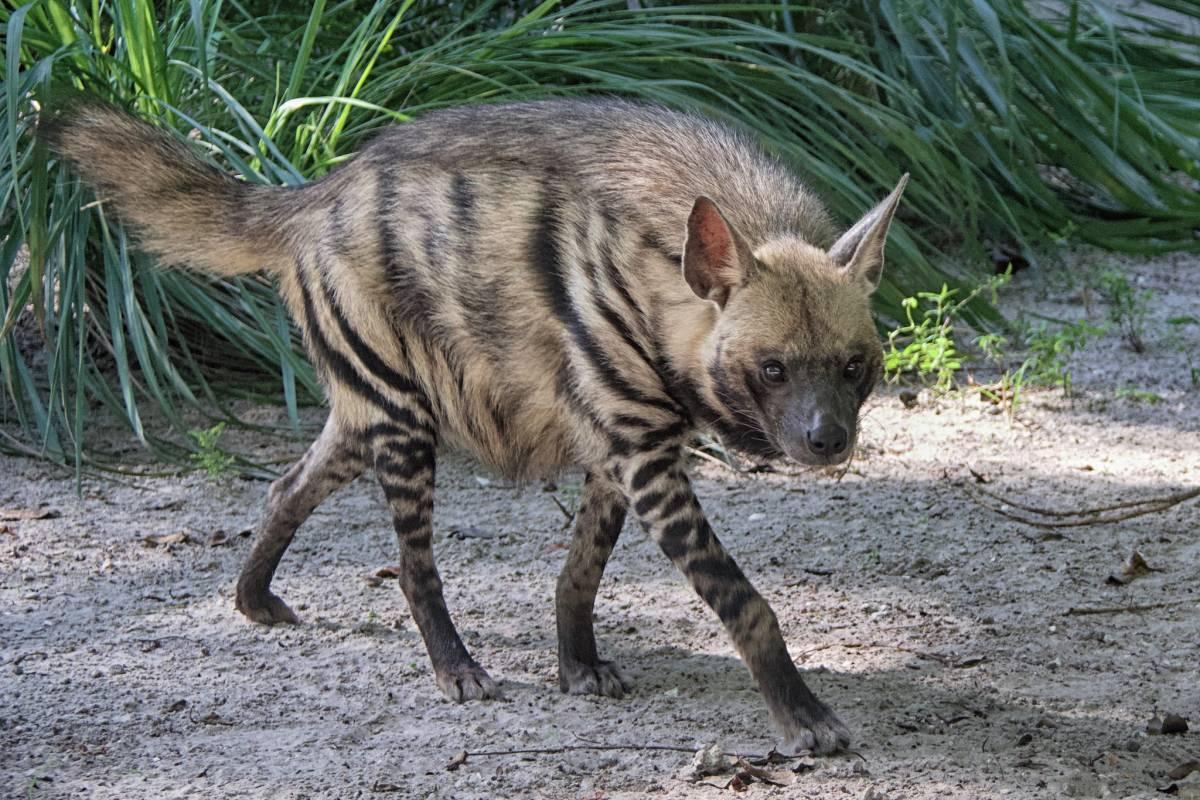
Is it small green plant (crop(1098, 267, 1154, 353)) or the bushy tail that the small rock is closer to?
the bushy tail

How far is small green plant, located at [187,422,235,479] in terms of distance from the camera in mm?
4934

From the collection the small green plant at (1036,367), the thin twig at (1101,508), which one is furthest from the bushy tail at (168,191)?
the small green plant at (1036,367)

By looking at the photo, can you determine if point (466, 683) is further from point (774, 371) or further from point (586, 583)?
point (774, 371)

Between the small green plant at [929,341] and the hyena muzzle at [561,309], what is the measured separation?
1777 millimetres

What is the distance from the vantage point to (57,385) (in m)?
4.71

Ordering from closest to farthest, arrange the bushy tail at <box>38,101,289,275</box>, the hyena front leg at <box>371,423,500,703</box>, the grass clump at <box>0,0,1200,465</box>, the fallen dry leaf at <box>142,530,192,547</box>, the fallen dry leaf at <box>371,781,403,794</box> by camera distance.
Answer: the fallen dry leaf at <box>371,781,403,794</box> → the hyena front leg at <box>371,423,500,703</box> → the bushy tail at <box>38,101,289,275</box> → the fallen dry leaf at <box>142,530,192,547</box> → the grass clump at <box>0,0,1200,465</box>

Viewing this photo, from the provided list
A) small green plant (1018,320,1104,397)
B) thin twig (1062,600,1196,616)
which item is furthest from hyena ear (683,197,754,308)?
small green plant (1018,320,1104,397)

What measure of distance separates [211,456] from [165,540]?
0.40 metres

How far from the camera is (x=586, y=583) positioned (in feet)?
12.1

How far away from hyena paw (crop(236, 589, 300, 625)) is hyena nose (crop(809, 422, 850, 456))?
5.05 feet

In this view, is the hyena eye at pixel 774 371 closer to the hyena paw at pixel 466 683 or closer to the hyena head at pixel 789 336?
the hyena head at pixel 789 336

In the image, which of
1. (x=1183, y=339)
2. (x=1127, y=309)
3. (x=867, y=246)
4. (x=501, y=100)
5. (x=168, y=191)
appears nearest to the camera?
(x=867, y=246)

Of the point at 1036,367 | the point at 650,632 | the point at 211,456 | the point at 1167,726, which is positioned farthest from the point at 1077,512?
the point at 211,456

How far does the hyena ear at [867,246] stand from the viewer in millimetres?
3322
